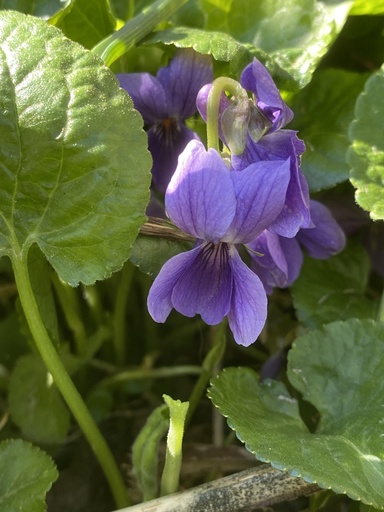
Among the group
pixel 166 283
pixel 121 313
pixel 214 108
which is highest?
pixel 214 108

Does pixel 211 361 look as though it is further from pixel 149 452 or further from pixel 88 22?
pixel 88 22

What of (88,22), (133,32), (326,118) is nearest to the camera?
(133,32)

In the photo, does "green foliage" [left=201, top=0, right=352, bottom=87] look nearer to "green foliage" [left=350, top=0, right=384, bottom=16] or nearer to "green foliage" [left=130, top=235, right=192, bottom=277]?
"green foliage" [left=350, top=0, right=384, bottom=16]

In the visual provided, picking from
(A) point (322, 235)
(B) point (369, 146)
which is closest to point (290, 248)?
(A) point (322, 235)

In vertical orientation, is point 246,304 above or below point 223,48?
below

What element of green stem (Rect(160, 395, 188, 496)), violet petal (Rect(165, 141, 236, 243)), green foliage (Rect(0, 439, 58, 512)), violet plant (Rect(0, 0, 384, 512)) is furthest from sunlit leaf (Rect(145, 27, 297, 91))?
green foliage (Rect(0, 439, 58, 512))
